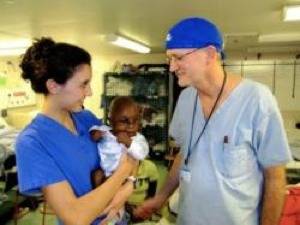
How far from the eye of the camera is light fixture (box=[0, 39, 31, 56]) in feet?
16.8

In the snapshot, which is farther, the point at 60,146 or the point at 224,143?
the point at 224,143

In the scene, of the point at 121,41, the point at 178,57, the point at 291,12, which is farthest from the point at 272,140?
the point at 121,41

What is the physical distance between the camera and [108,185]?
1.15 meters

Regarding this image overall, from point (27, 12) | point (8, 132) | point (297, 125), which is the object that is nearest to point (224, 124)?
point (27, 12)

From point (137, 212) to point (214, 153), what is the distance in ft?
1.82

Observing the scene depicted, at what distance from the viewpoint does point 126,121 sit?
1.59 metres

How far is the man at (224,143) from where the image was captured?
4.24 feet

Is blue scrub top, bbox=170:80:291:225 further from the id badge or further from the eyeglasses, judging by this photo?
the eyeglasses

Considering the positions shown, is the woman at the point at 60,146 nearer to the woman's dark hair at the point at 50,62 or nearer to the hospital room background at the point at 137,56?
the woman's dark hair at the point at 50,62

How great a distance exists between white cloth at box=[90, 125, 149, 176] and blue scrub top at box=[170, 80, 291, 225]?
0.77 ft

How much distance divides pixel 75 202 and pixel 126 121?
58 cm

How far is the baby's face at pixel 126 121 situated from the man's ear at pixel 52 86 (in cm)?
46

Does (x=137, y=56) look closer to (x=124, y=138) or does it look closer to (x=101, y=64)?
(x=101, y=64)

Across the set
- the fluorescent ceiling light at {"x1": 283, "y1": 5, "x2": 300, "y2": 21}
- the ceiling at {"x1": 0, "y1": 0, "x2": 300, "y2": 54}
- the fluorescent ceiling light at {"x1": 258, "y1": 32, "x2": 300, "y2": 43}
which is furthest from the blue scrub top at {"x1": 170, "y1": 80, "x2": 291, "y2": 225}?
the fluorescent ceiling light at {"x1": 258, "y1": 32, "x2": 300, "y2": 43}
